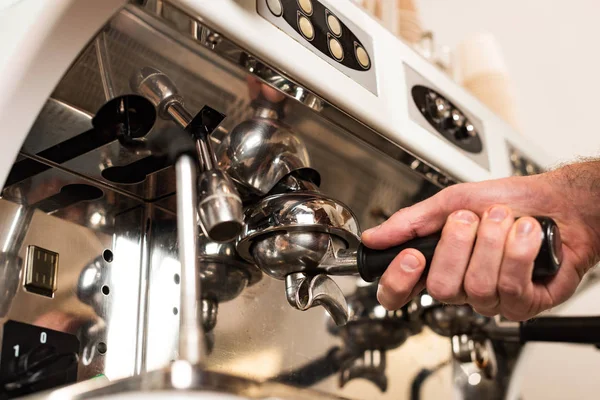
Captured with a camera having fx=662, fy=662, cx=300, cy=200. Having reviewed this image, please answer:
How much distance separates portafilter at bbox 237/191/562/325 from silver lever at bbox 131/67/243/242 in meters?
0.10

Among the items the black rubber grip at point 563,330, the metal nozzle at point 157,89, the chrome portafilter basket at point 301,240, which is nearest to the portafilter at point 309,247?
the chrome portafilter basket at point 301,240

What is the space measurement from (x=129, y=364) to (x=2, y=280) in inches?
5.2

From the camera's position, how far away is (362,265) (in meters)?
0.48

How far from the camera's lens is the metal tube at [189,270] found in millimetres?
347

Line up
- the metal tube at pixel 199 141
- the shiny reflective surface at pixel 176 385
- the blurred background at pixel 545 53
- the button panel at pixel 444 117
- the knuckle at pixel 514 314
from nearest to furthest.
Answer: the shiny reflective surface at pixel 176 385 → the metal tube at pixel 199 141 → the knuckle at pixel 514 314 → the button panel at pixel 444 117 → the blurred background at pixel 545 53

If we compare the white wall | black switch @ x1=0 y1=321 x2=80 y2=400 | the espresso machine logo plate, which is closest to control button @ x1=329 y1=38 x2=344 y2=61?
the espresso machine logo plate

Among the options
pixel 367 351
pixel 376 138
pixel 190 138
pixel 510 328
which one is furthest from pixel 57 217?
pixel 510 328

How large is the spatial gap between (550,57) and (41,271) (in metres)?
1.10

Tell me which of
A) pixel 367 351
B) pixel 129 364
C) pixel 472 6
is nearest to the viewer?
pixel 129 364

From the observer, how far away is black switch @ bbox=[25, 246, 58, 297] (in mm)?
505

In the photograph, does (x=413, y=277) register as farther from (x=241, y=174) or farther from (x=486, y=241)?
(x=241, y=174)

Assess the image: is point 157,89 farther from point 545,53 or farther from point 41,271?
point 545,53

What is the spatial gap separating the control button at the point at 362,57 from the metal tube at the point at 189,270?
0.23m

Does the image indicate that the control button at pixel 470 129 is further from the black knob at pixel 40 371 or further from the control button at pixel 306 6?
the black knob at pixel 40 371
